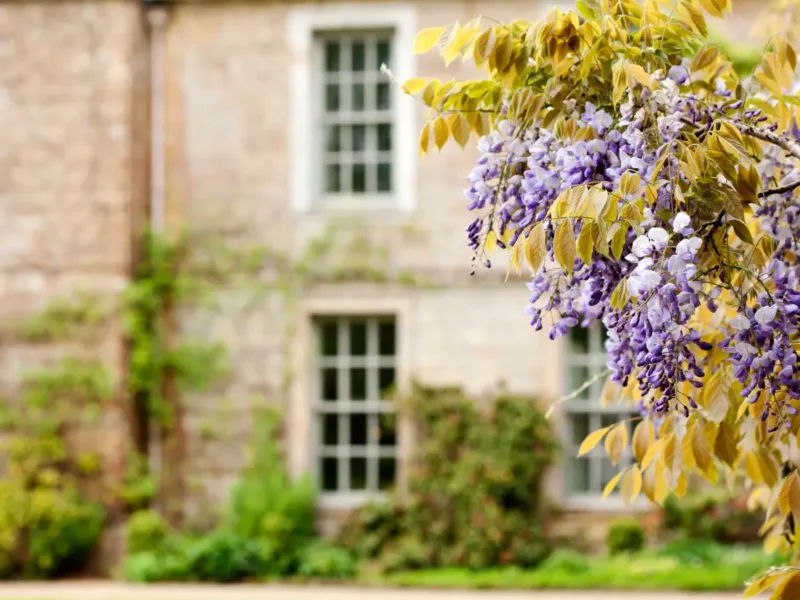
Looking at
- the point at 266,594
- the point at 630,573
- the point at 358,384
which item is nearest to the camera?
the point at 266,594

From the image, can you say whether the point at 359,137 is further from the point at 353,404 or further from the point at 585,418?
the point at 585,418

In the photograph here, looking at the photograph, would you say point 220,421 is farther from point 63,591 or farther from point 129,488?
point 63,591

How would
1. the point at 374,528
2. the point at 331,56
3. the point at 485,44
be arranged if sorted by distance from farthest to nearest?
the point at 331,56 → the point at 374,528 → the point at 485,44

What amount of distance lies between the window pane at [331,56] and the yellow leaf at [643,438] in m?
8.16

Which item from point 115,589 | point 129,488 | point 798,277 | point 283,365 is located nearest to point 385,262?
point 283,365

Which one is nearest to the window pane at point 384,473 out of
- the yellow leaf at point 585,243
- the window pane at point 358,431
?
the window pane at point 358,431

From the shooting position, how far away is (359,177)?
10820 millimetres

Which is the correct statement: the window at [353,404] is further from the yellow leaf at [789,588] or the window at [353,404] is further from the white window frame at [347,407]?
the yellow leaf at [789,588]

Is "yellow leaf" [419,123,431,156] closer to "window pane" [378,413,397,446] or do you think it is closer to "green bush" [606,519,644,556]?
"window pane" [378,413,397,446]

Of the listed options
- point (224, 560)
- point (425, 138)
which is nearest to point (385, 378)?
point (224, 560)

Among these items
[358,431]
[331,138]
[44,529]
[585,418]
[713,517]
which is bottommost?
[44,529]

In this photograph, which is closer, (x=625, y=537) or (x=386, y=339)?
(x=625, y=537)

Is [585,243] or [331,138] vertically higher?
[331,138]

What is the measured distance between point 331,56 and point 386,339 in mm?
3020
